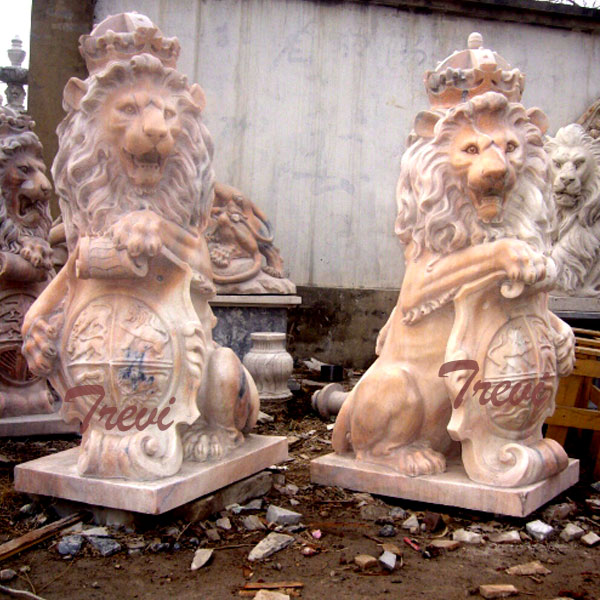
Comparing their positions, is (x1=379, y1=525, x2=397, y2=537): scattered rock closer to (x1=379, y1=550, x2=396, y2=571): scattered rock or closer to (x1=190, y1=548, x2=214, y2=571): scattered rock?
(x1=379, y1=550, x2=396, y2=571): scattered rock

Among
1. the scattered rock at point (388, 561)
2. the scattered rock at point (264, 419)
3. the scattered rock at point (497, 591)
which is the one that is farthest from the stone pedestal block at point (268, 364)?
the scattered rock at point (497, 591)

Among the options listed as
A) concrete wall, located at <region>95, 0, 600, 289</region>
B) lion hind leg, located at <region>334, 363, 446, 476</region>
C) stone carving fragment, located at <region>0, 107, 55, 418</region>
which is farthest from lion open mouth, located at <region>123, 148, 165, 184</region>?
concrete wall, located at <region>95, 0, 600, 289</region>

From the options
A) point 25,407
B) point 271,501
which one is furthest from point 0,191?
point 271,501

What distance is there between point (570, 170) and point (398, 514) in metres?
4.54

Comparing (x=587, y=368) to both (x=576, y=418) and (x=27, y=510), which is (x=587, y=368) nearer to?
(x=576, y=418)

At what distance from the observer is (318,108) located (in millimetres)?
8617

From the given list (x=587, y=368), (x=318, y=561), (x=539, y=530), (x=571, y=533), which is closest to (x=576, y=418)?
(x=587, y=368)

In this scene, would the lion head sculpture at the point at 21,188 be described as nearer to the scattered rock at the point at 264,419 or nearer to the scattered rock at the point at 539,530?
the scattered rock at the point at 264,419

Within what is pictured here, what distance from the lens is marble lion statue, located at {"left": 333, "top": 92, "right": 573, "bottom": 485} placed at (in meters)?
3.46

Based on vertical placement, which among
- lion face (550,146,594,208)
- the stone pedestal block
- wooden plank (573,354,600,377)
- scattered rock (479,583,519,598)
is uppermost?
lion face (550,146,594,208)

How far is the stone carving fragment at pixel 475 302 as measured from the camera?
3.47 meters

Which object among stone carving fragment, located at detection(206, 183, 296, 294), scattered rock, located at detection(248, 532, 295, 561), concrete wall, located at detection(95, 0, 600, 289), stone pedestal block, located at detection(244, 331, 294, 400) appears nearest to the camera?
scattered rock, located at detection(248, 532, 295, 561)

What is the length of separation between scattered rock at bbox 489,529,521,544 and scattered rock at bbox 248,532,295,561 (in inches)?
33.8

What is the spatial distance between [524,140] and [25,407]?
138 inches
